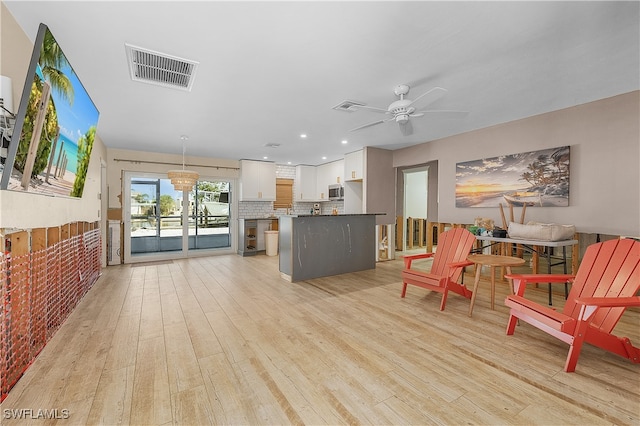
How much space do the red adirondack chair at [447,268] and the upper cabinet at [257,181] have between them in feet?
16.9

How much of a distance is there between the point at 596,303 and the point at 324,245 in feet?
11.9

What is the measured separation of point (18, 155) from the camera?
1.75m

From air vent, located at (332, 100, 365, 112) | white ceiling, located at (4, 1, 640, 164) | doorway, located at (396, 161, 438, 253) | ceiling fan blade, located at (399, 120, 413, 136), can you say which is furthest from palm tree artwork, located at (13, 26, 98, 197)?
doorway, located at (396, 161, 438, 253)

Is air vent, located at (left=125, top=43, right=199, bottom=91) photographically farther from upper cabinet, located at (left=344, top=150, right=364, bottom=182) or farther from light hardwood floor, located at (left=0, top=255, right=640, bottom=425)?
upper cabinet, located at (left=344, top=150, right=364, bottom=182)

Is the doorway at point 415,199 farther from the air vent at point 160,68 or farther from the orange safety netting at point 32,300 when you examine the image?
the orange safety netting at point 32,300

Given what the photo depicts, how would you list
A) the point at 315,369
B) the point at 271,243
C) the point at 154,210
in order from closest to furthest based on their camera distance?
1. the point at 315,369
2. the point at 154,210
3. the point at 271,243

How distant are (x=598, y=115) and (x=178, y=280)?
6.82 metres

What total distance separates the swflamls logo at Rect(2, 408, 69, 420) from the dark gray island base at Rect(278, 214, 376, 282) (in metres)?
3.22

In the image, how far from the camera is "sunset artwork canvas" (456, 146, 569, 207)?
13.5ft

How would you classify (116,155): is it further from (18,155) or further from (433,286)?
(433,286)

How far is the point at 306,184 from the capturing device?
8641 mm

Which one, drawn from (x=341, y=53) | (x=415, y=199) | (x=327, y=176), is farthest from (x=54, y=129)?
(x=415, y=199)

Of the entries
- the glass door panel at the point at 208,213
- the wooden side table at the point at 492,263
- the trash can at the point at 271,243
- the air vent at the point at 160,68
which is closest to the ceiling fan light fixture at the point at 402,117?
the wooden side table at the point at 492,263

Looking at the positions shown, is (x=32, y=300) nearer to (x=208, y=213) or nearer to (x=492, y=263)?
(x=492, y=263)
